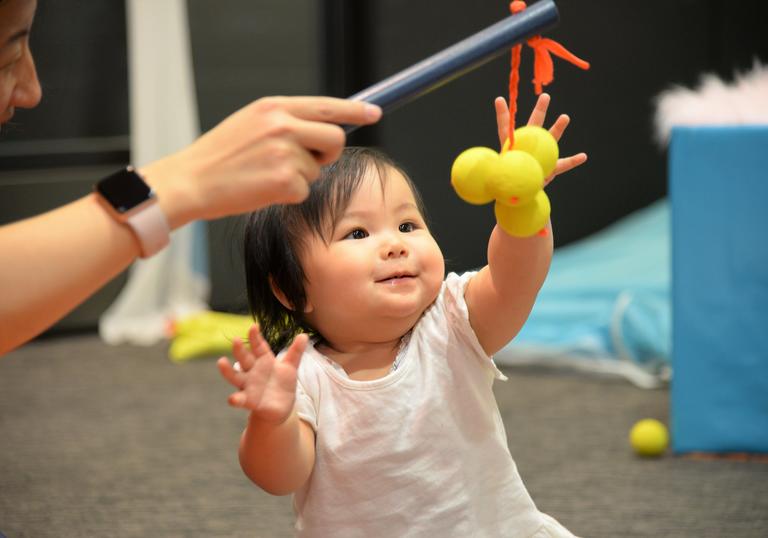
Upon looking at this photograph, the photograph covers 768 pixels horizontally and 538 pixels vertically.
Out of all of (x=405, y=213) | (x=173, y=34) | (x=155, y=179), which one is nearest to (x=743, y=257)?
(x=405, y=213)

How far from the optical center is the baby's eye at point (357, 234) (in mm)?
1062

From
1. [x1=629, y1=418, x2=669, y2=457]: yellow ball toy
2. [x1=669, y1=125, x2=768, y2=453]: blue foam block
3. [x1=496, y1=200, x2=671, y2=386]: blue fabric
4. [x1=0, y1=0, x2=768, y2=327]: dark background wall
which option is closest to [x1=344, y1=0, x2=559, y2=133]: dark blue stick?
[x1=669, y1=125, x2=768, y2=453]: blue foam block

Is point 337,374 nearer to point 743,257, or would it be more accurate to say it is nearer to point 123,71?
point 743,257

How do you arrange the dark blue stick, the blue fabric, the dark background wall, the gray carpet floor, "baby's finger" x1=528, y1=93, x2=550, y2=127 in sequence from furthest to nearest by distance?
the dark background wall
the blue fabric
the gray carpet floor
"baby's finger" x1=528, y1=93, x2=550, y2=127
the dark blue stick

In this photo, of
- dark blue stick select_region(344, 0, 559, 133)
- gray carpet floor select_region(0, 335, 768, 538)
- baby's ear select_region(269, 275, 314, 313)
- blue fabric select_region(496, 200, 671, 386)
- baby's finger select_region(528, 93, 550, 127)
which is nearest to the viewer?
dark blue stick select_region(344, 0, 559, 133)

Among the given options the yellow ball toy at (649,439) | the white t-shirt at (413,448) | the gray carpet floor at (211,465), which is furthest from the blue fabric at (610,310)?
the white t-shirt at (413,448)

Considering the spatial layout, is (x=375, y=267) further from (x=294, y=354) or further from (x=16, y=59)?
(x=16, y=59)

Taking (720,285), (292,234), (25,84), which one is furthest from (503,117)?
(720,285)

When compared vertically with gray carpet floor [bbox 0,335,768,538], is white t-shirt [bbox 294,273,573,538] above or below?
above

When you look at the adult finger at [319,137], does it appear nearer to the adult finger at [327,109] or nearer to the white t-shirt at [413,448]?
the adult finger at [327,109]

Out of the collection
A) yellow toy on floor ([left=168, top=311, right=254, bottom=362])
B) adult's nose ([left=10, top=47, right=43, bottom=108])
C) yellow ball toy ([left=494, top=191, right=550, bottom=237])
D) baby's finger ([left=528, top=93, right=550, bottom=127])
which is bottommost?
yellow toy on floor ([left=168, top=311, right=254, bottom=362])

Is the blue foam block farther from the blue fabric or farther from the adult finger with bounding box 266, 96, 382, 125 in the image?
the adult finger with bounding box 266, 96, 382, 125

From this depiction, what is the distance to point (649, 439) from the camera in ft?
6.16

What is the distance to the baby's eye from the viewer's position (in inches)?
41.8
